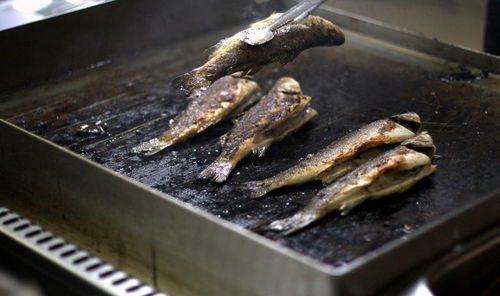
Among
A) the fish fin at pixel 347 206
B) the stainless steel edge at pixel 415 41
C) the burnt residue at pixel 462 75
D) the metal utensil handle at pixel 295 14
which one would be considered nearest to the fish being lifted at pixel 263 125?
the metal utensil handle at pixel 295 14

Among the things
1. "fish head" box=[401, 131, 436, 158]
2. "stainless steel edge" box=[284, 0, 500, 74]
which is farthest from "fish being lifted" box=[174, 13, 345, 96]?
"stainless steel edge" box=[284, 0, 500, 74]

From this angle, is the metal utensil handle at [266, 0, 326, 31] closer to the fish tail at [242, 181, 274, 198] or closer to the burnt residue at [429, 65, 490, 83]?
the fish tail at [242, 181, 274, 198]

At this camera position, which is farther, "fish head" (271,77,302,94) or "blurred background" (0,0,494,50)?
"blurred background" (0,0,494,50)

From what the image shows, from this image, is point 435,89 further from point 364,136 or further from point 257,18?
point 257,18

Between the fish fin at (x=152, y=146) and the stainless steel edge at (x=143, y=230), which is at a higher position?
the fish fin at (x=152, y=146)

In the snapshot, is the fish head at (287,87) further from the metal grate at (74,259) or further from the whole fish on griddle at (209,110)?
the metal grate at (74,259)

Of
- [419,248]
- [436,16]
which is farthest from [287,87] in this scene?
[436,16]
